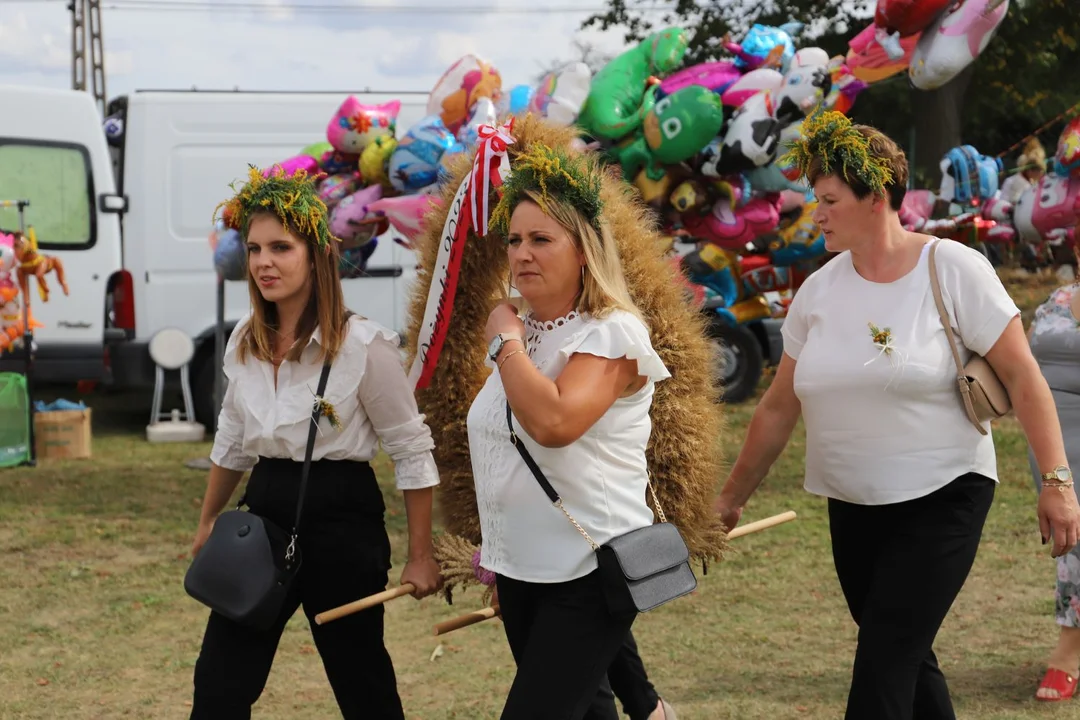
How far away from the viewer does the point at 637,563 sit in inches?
95.9

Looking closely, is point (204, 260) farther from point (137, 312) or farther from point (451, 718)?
point (451, 718)

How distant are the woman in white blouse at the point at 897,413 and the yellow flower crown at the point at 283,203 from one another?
1.16 m

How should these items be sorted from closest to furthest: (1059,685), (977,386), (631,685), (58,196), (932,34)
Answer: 1. (977,386)
2. (631,685)
3. (1059,685)
4. (932,34)
5. (58,196)

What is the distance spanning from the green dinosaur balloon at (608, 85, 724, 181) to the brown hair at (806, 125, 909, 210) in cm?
403

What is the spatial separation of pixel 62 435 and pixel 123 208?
5.99 ft

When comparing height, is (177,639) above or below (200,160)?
below

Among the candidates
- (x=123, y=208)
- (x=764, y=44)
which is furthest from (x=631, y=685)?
(x=123, y=208)

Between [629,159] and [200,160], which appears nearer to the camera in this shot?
[629,159]

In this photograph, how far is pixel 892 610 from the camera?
2768 mm

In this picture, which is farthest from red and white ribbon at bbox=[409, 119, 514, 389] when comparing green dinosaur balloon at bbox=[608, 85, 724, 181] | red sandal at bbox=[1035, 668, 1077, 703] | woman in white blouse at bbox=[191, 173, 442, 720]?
green dinosaur balloon at bbox=[608, 85, 724, 181]

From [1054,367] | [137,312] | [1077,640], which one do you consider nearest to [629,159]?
[1054,367]

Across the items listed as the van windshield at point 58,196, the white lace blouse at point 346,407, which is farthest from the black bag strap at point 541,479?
the van windshield at point 58,196

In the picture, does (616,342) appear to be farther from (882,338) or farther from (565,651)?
(882,338)

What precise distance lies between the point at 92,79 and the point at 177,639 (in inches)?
976
